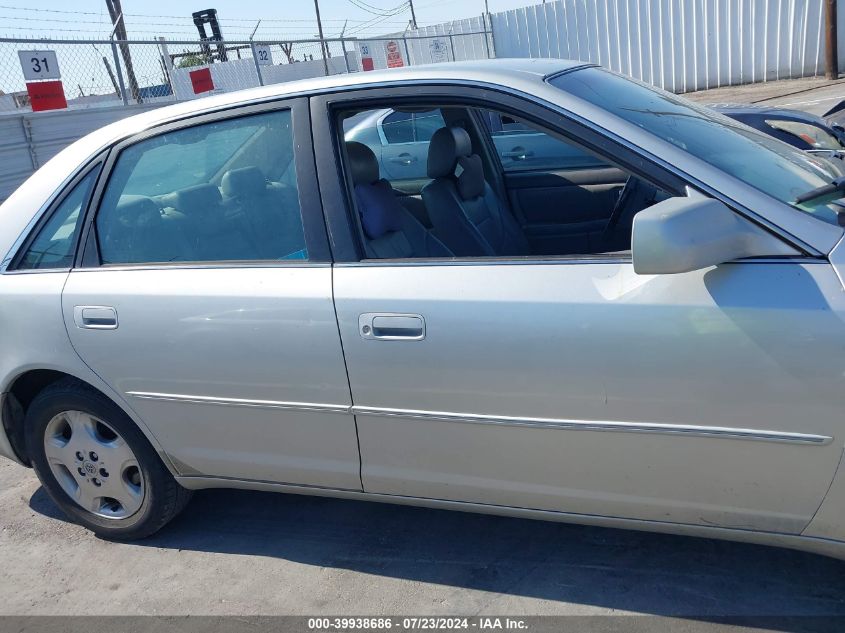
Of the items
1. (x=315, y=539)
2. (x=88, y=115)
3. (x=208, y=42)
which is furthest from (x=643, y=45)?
(x=315, y=539)

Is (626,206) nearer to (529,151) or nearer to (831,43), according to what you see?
(529,151)

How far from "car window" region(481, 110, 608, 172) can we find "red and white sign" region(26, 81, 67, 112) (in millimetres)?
7684

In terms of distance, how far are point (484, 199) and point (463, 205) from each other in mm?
242

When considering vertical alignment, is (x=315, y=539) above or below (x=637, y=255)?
below

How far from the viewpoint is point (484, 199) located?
3799mm

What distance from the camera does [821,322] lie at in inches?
83.7

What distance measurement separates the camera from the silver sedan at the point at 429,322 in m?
2.24

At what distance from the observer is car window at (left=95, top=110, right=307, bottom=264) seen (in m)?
2.89

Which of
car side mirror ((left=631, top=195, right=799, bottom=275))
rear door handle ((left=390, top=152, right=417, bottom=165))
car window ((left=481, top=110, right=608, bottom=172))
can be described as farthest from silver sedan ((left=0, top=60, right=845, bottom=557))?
rear door handle ((left=390, top=152, right=417, bottom=165))

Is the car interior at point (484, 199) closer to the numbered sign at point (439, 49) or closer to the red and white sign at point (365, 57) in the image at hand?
the red and white sign at point (365, 57)

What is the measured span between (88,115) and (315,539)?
10758mm

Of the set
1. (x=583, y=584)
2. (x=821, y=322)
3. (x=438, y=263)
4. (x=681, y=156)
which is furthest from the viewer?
(x=583, y=584)

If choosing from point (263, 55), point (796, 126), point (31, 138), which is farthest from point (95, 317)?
point (263, 55)

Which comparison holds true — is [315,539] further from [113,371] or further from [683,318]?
[683,318]
